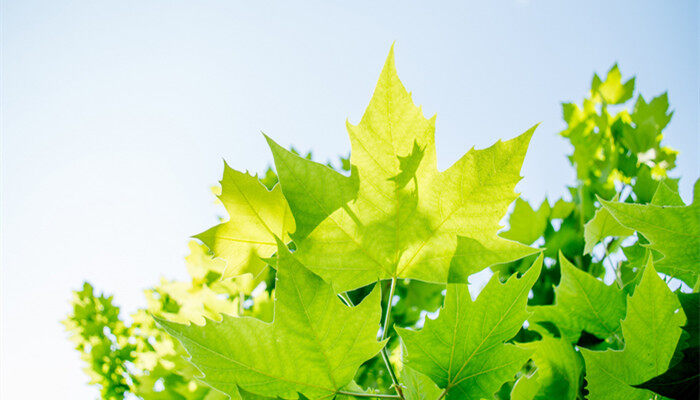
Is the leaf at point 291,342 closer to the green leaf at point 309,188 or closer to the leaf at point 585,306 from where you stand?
the green leaf at point 309,188

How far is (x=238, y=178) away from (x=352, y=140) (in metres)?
0.14

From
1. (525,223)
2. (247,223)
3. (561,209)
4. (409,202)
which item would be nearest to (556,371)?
(409,202)

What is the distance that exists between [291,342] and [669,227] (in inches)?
16.6

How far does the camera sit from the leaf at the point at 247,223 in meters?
0.53

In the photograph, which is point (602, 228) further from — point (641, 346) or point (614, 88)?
point (614, 88)

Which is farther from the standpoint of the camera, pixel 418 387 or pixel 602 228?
pixel 602 228

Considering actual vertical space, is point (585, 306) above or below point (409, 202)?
below

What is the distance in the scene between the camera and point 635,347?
0.49 meters

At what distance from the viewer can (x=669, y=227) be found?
1.63 ft

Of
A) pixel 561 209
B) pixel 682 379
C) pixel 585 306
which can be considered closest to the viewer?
pixel 682 379

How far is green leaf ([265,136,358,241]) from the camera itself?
0.48m

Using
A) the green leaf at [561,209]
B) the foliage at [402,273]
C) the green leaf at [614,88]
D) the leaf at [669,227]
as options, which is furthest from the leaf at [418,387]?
the green leaf at [614,88]

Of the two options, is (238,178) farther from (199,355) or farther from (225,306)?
(225,306)

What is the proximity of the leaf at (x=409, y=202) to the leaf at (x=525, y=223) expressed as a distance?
0.86 meters
